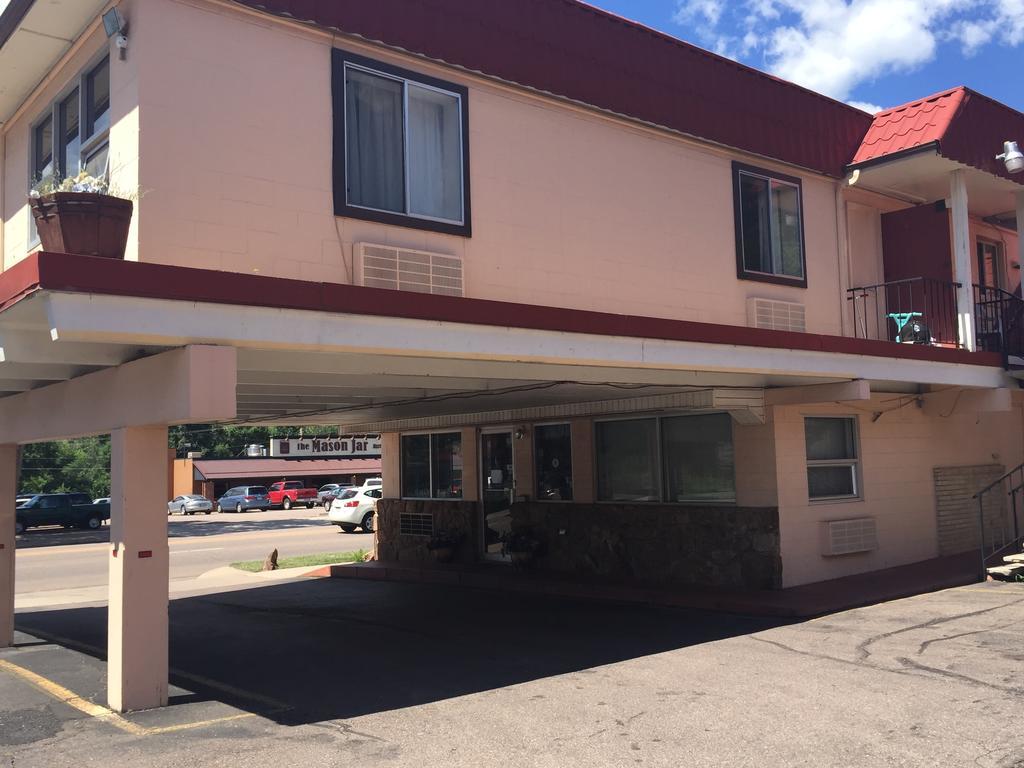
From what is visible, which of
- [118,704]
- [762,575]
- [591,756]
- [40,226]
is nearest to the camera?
[591,756]

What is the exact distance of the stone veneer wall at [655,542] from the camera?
12.8 m

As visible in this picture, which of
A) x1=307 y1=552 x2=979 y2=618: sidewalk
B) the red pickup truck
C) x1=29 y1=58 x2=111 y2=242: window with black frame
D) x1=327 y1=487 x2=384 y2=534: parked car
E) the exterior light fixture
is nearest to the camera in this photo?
the exterior light fixture

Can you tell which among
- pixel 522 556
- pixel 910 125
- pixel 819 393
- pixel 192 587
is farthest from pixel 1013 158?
pixel 192 587

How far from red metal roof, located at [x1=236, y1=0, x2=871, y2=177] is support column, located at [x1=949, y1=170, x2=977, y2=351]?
1.63m

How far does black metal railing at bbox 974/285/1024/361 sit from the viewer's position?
14.8 m

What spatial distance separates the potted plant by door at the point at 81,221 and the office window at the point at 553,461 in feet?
31.4

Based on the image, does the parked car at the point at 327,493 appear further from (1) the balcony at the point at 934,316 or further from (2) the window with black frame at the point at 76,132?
(2) the window with black frame at the point at 76,132

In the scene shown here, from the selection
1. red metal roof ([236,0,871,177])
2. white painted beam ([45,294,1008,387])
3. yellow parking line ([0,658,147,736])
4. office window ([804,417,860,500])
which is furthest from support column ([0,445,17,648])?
office window ([804,417,860,500])

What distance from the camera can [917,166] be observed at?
44.9 feet

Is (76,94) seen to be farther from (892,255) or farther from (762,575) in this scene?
(892,255)

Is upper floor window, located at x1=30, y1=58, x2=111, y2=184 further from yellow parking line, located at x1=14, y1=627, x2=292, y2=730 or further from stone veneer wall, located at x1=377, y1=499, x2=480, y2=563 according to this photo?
stone veneer wall, located at x1=377, y1=499, x2=480, y2=563

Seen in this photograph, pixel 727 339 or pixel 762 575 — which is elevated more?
pixel 727 339

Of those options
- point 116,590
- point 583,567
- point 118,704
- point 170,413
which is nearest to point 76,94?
point 170,413

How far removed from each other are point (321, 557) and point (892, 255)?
1453cm
